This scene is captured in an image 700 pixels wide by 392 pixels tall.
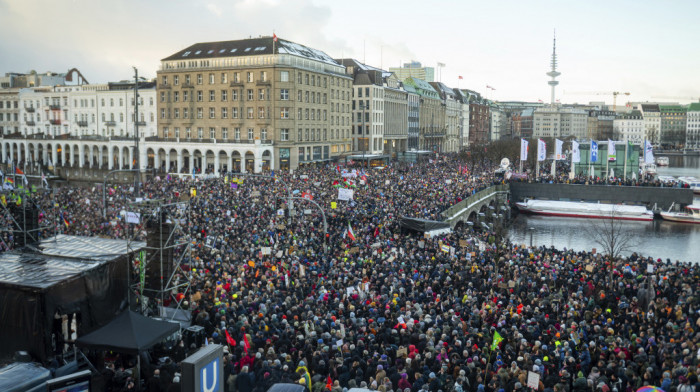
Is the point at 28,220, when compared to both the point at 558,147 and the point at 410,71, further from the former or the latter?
the point at 410,71

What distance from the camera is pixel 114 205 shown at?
4147 centimetres

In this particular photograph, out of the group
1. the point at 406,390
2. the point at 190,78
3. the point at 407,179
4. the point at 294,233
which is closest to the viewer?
the point at 406,390

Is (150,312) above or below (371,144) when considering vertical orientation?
below

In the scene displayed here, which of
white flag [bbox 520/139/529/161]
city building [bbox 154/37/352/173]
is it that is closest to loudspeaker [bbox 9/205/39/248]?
city building [bbox 154/37/352/173]

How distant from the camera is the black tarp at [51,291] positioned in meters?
15.3

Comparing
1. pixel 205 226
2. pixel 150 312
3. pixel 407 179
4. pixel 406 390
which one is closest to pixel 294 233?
pixel 205 226

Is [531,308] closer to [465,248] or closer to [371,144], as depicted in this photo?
[465,248]

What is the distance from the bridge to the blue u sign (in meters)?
36.3

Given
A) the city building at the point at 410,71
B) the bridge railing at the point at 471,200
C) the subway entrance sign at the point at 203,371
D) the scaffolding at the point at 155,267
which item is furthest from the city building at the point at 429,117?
the subway entrance sign at the point at 203,371

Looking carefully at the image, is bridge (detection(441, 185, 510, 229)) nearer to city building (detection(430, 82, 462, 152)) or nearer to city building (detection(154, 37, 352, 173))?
city building (detection(154, 37, 352, 173))

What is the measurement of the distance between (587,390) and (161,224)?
1302 centimetres

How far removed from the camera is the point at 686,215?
64312mm

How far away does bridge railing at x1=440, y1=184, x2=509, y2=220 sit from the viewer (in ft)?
147

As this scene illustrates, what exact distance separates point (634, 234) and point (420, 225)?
3256cm
